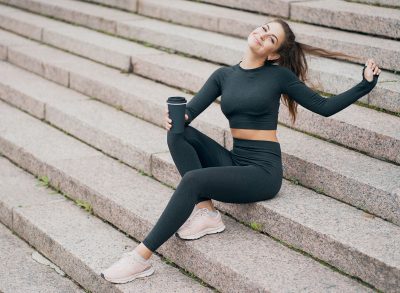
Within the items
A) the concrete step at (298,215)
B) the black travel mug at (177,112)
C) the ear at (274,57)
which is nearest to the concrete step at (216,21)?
the ear at (274,57)

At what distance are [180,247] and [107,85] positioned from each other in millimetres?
2807

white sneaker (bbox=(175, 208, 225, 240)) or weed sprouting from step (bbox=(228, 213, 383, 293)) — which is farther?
white sneaker (bbox=(175, 208, 225, 240))

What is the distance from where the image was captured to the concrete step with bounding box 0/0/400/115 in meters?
5.64

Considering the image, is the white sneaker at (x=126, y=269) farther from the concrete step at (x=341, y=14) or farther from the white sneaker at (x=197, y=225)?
the concrete step at (x=341, y=14)

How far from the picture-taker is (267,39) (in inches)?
178

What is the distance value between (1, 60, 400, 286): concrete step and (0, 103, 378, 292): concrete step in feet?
0.22

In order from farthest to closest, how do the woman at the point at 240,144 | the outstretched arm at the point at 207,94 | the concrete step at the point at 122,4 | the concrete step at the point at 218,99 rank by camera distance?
the concrete step at the point at 122,4
the concrete step at the point at 218,99
the outstretched arm at the point at 207,94
the woman at the point at 240,144

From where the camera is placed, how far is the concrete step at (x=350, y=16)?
628 centimetres

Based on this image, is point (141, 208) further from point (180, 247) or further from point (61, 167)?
point (61, 167)

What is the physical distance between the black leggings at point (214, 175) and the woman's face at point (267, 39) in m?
0.53

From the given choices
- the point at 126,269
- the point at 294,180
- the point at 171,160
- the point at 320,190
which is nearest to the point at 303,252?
the point at 320,190

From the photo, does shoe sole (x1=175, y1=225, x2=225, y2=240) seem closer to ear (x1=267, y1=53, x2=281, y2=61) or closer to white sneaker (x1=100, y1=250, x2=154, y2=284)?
white sneaker (x1=100, y1=250, x2=154, y2=284)

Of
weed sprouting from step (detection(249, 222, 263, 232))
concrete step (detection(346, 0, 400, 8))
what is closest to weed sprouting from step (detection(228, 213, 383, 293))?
weed sprouting from step (detection(249, 222, 263, 232))

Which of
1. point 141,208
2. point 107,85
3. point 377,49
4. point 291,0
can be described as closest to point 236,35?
point 291,0
